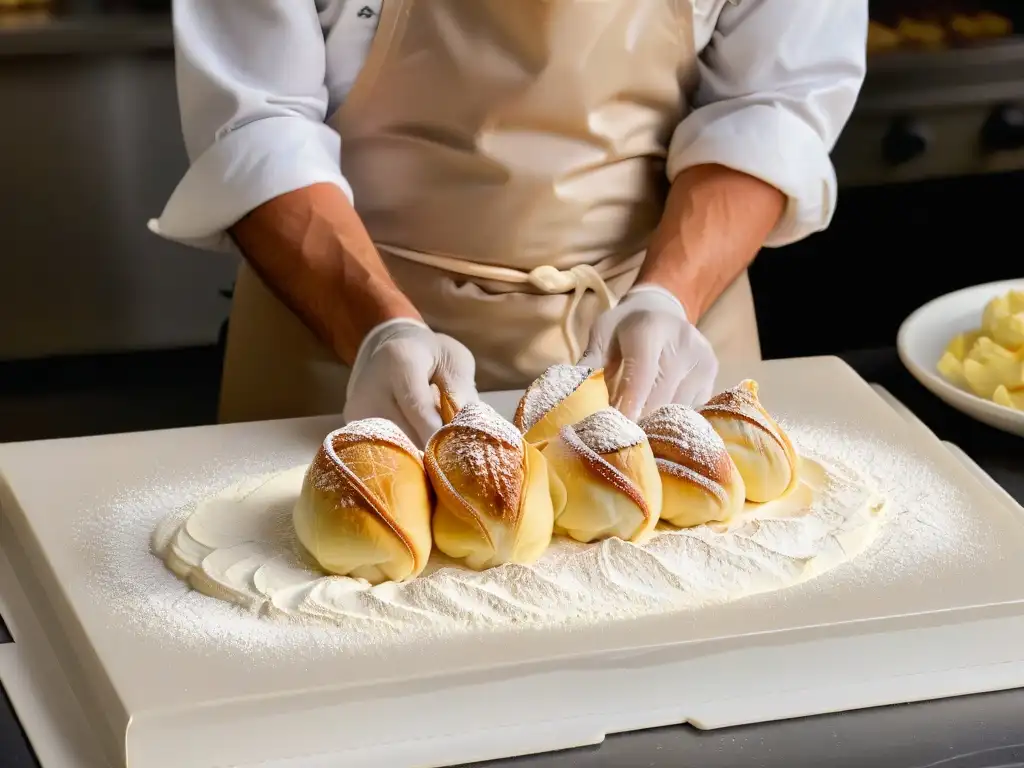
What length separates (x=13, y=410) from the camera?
103 inches

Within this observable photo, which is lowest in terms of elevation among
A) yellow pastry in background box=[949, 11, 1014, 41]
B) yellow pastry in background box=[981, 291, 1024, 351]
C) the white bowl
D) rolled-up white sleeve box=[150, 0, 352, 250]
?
the white bowl

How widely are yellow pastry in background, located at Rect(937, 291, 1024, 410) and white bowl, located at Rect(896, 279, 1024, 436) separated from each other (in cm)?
1

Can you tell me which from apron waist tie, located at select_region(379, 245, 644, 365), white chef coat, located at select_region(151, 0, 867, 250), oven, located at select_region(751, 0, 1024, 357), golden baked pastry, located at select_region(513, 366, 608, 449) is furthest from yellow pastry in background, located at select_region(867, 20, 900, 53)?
golden baked pastry, located at select_region(513, 366, 608, 449)

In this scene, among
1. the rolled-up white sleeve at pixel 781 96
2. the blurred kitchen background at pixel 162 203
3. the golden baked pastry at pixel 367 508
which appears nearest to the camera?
the golden baked pastry at pixel 367 508

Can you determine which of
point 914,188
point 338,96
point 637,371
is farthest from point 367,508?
point 914,188

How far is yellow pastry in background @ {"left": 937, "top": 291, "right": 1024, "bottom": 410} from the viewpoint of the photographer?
123cm

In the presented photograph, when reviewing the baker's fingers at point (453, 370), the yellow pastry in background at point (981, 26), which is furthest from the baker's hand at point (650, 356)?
the yellow pastry in background at point (981, 26)

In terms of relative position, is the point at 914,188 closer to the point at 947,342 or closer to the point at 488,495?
the point at 947,342

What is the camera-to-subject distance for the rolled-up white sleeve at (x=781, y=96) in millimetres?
1354

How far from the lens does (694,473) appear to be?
97 centimetres

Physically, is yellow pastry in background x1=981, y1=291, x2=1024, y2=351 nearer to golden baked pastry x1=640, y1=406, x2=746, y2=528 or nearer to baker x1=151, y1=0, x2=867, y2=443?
baker x1=151, y1=0, x2=867, y2=443

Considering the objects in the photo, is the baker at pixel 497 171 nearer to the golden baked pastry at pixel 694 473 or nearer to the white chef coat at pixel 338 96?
the white chef coat at pixel 338 96

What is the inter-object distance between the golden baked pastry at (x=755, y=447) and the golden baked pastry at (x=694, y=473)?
2 cm

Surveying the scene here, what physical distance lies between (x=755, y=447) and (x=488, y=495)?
23 cm
